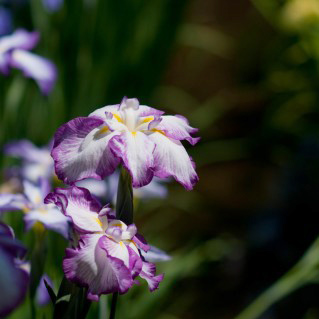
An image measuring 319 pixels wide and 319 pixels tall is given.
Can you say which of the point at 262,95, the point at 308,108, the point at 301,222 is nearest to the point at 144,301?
the point at 301,222

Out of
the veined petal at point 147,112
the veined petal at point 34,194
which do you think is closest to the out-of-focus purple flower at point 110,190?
the veined petal at point 34,194

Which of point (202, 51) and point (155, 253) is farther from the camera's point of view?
point (202, 51)

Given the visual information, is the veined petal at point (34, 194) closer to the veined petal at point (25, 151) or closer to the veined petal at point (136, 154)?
the veined petal at point (136, 154)

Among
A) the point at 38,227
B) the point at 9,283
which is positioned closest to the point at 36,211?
the point at 38,227

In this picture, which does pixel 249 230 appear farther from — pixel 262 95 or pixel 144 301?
pixel 144 301

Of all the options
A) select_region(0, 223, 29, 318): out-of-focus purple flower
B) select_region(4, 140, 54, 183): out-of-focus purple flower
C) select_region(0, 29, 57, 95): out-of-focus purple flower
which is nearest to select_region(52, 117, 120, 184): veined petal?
select_region(0, 223, 29, 318): out-of-focus purple flower

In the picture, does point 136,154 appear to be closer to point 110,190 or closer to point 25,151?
point 110,190
